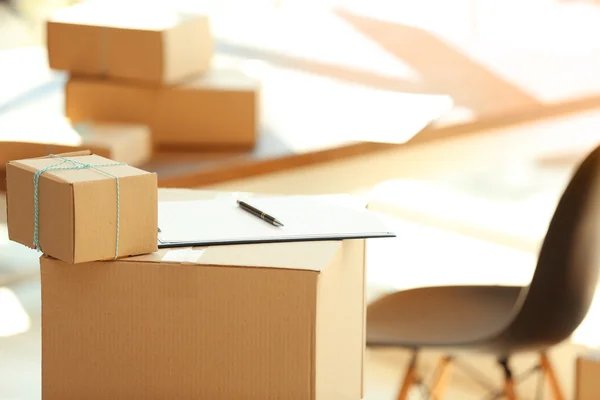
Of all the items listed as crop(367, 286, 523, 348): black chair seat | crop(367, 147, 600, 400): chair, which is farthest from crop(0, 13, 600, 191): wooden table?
crop(367, 147, 600, 400): chair

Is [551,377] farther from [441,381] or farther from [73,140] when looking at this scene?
[73,140]

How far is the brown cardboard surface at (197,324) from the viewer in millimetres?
1104

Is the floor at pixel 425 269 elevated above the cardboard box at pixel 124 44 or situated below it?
below

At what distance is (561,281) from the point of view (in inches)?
74.0

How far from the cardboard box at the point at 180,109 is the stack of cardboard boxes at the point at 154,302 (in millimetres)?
1550

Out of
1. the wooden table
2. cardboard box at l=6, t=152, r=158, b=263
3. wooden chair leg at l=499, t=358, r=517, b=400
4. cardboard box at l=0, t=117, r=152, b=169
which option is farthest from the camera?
the wooden table

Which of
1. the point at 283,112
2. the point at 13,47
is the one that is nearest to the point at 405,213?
the point at 283,112

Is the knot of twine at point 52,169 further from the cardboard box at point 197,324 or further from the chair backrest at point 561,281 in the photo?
the chair backrest at point 561,281

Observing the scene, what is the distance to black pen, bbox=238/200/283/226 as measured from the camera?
1279mm

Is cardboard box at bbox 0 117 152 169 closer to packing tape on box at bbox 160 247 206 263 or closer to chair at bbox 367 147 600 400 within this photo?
chair at bbox 367 147 600 400

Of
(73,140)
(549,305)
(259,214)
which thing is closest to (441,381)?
(549,305)

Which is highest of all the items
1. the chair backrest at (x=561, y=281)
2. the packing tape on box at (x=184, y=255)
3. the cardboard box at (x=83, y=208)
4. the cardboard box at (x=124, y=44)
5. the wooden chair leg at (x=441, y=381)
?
the cardboard box at (x=124, y=44)

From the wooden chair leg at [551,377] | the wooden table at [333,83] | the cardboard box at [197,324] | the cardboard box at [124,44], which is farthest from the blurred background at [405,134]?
the wooden chair leg at [551,377]

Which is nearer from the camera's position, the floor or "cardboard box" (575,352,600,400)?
"cardboard box" (575,352,600,400)
